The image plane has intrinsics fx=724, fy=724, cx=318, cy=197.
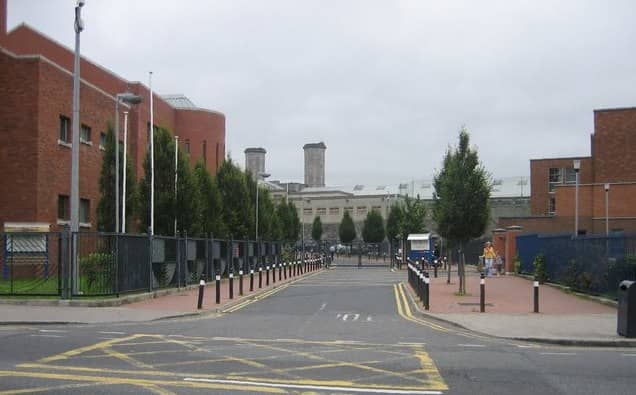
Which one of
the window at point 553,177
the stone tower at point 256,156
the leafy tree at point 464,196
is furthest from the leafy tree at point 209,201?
the stone tower at point 256,156

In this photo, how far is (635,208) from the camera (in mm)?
46969

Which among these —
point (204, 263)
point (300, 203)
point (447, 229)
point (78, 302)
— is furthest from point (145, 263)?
point (300, 203)

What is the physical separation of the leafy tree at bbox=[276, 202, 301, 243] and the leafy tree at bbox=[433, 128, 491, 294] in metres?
39.6

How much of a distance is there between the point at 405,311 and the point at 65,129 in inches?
801

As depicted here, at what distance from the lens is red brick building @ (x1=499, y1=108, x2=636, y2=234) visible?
47.7m

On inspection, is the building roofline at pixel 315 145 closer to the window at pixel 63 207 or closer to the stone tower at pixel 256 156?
the stone tower at pixel 256 156

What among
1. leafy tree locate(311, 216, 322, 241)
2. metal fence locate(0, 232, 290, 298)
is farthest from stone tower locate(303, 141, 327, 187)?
metal fence locate(0, 232, 290, 298)

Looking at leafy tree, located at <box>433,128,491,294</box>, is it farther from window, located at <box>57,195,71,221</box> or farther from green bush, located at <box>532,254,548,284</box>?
window, located at <box>57,195,71,221</box>

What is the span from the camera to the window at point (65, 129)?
33.3 metres

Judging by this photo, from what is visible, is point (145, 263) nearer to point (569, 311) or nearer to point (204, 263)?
point (204, 263)

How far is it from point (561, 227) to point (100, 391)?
4630 centimetres

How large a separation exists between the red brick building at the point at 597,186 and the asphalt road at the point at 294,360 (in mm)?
33957

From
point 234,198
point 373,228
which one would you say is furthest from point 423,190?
point 234,198

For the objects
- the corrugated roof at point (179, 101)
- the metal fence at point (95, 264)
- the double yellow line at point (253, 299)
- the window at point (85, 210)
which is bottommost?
the double yellow line at point (253, 299)
